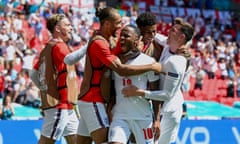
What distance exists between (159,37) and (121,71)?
1387mm

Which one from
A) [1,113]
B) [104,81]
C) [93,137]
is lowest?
[1,113]

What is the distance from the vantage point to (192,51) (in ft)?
81.2

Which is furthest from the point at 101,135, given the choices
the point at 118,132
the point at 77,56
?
the point at 77,56

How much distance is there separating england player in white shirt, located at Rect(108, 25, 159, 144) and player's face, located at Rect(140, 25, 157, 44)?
632 mm

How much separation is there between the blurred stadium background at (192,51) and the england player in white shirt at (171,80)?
134 inches

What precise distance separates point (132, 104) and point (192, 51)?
1812 cm

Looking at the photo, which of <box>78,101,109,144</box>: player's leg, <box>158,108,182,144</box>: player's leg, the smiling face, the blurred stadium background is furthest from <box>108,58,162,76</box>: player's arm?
the blurred stadium background

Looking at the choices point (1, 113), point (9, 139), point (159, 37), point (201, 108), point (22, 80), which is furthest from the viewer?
point (201, 108)

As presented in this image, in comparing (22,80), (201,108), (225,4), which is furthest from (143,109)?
(225,4)

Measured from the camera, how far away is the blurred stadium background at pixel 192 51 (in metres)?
12.2

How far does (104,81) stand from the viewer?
22.5 ft

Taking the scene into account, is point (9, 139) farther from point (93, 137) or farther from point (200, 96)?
point (200, 96)

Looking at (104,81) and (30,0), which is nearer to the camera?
(104,81)

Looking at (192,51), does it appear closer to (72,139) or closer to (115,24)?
(72,139)
